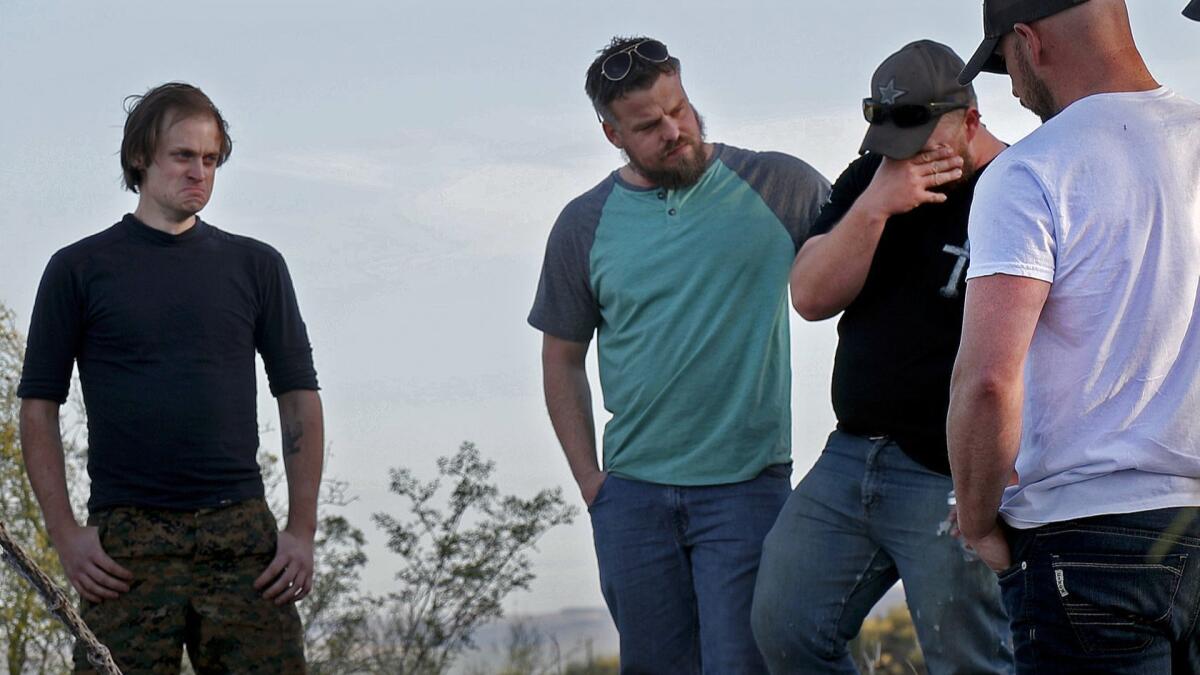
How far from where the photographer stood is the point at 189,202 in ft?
14.4

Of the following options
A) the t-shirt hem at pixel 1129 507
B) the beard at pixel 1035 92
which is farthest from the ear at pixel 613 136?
the t-shirt hem at pixel 1129 507

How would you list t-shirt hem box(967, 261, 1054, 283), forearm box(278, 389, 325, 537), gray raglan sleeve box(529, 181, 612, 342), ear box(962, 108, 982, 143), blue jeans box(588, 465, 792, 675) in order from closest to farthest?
t-shirt hem box(967, 261, 1054, 283)
ear box(962, 108, 982, 143)
blue jeans box(588, 465, 792, 675)
gray raglan sleeve box(529, 181, 612, 342)
forearm box(278, 389, 325, 537)

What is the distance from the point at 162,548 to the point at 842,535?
1912 millimetres

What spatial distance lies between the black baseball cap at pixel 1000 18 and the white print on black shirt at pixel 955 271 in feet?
2.48

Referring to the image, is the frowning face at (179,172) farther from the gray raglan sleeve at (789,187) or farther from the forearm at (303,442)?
the gray raglan sleeve at (789,187)

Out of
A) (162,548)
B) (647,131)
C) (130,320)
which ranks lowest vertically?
(162,548)

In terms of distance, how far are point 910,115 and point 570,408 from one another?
1502 mm

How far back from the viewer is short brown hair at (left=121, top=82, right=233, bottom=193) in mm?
4434

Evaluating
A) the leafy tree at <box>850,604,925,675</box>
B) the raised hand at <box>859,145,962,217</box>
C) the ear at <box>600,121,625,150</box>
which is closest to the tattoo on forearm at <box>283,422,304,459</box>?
the ear at <box>600,121,625,150</box>

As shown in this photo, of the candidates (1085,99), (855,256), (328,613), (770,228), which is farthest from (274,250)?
(328,613)

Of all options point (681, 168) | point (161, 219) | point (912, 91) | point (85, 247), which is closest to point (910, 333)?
point (912, 91)

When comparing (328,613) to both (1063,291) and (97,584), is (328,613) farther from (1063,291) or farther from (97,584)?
(1063,291)

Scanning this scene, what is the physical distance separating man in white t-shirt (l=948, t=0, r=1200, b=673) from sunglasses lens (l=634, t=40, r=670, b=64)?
76.8 inches

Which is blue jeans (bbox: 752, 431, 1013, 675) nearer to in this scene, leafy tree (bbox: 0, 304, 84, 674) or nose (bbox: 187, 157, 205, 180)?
nose (bbox: 187, 157, 205, 180)
